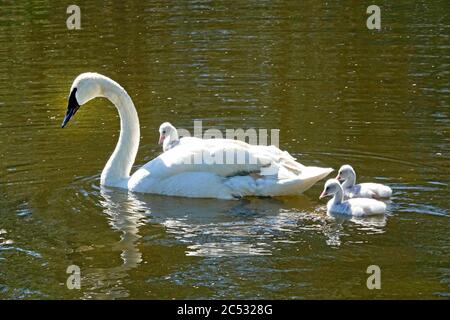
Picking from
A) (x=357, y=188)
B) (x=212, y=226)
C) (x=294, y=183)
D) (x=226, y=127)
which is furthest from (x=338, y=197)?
(x=226, y=127)

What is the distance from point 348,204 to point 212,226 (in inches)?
57.0

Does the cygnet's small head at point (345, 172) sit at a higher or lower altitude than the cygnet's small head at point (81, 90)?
lower

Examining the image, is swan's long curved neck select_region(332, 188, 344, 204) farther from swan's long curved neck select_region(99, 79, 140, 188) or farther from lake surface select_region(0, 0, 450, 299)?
swan's long curved neck select_region(99, 79, 140, 188)

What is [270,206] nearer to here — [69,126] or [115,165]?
[115,165]

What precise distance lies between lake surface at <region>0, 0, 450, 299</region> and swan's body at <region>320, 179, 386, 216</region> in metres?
0.11

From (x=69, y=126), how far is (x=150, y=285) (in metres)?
5.88

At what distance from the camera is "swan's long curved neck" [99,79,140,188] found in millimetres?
12281

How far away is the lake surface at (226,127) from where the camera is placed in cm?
934

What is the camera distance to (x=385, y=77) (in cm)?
1662

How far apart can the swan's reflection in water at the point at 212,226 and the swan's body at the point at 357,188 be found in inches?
14.8

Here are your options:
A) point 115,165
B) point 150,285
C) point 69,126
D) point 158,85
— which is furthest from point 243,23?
point 150,285

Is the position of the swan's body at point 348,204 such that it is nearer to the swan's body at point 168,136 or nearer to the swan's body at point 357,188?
the swan's body at point 357,188

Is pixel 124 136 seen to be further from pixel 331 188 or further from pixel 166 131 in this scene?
pixel 331 188

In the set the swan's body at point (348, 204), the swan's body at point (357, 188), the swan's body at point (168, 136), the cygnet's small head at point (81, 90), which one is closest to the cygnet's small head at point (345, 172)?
the swan's body at point (357, 188)
